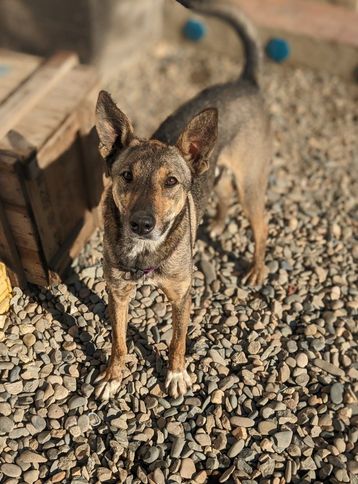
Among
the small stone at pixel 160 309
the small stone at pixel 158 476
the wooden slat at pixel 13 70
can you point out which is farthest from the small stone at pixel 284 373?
the wooden slat at pixel 13 70

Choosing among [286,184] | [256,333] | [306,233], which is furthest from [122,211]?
[286,184]

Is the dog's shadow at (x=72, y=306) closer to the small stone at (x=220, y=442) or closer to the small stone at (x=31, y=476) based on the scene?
the small stone at (x=31, y=476)

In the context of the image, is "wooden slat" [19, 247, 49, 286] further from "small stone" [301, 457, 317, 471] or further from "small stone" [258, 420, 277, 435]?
"small stone" [301, 457, 317, 471]

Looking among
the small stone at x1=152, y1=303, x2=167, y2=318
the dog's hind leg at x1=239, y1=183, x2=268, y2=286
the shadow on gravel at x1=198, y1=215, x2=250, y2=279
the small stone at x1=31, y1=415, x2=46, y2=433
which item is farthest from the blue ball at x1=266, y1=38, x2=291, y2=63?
the small stone at x1=31, y1=415, x2=46, y2=433

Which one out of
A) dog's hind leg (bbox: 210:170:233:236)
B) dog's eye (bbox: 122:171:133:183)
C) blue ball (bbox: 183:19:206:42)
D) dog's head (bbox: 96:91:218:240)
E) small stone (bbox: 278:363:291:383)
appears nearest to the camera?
dog's head (bbox: 96:91:218:240)

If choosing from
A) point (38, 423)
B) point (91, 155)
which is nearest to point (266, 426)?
point (38, 423)

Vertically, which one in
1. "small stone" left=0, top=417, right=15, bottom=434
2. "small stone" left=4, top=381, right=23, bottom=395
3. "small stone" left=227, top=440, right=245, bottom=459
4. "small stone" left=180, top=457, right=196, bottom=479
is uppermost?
"small stone" left=4, top=381, right=23, bottom=395

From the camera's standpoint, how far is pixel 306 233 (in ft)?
21.3

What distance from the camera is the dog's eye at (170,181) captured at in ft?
12.6

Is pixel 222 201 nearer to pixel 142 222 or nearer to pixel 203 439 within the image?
pixel 142 222

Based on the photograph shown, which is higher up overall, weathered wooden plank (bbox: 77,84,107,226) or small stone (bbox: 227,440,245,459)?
weathered wooden plank (bbox: 77,84,107,226)

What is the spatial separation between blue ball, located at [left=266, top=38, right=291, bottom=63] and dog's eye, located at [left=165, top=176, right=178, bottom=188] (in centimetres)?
627

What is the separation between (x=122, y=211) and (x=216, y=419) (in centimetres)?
223

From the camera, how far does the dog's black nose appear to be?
355cm
